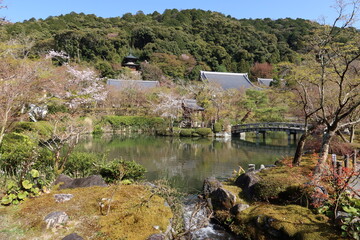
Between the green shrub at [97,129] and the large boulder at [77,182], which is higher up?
the large boulder at [77,182]

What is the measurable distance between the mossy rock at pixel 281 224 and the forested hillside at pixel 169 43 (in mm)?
29482

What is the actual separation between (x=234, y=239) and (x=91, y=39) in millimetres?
36890

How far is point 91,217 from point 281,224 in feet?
10.4

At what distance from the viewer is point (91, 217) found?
3.59 metres

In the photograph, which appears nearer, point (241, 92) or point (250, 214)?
point (250, 214)

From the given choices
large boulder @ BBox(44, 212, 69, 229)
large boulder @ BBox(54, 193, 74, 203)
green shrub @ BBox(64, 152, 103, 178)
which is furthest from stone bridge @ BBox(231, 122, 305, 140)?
large boulder @ BBox(44, 212, 69, 229)

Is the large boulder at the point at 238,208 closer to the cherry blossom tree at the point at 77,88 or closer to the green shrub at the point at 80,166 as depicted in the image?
the green shrub at the point at 80,166

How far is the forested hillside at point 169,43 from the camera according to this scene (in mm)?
34969

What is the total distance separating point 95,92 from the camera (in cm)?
2116

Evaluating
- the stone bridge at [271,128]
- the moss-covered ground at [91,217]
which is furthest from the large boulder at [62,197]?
the stone bridge at [271,128]

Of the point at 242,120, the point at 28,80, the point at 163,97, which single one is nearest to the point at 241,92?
the point at 242,120

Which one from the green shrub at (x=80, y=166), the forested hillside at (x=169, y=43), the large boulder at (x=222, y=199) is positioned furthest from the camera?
the forested hillside at (x=169, y=43)

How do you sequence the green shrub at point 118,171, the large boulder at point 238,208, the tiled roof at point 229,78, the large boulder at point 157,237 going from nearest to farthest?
the large boulder at point 157,237 → the large boulder at point 238,208 → the green shrub at point 118,171 → the tiled roof at point 229,78

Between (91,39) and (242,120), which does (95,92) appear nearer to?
(242,120)
